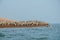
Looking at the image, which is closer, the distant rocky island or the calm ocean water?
the distant rocky island

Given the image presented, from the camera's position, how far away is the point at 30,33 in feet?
16.2

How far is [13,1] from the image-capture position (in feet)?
15.8

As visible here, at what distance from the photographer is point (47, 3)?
4.86 m

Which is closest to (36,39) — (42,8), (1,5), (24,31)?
(24,31)

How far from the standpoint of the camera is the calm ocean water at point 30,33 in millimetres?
4797

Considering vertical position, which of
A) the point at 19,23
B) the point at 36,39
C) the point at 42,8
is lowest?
the point at 36,39

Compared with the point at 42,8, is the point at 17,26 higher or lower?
lower

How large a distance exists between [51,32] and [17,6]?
37.0 inches

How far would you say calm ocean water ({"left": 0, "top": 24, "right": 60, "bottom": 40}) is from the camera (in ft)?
15.7

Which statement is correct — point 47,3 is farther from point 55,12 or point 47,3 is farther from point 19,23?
point 19,23

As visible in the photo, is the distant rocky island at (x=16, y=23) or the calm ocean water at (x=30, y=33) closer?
the distant rocky island at (x=16, y=23)

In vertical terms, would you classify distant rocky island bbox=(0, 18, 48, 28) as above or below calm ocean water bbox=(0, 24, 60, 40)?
above

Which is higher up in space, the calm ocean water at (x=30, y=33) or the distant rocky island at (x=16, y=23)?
the distant rocky island at (x=16, y=23)

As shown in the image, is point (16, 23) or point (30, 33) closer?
point (16, 23)
